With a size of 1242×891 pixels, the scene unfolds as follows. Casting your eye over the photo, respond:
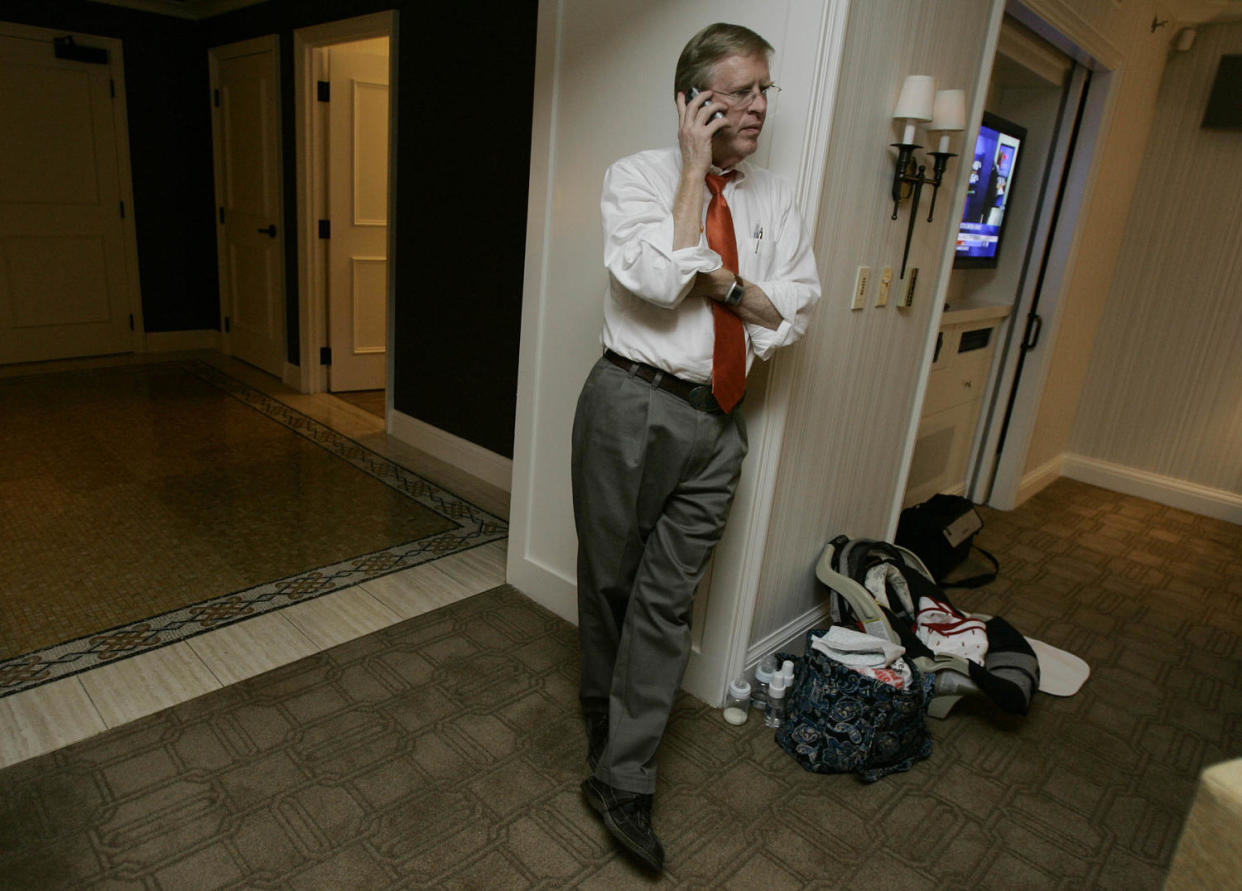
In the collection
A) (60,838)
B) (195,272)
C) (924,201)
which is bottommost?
(60,838)

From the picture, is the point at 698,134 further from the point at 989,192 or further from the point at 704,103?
the point at 989,192

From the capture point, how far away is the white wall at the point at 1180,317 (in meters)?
3.89

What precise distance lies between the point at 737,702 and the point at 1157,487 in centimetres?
337

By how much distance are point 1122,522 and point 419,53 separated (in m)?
4.10

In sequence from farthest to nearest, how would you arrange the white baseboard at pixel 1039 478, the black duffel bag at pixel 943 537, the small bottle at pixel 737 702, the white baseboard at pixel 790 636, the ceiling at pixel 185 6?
1. the ceiling at pixel 185 6
2. the white baseboard at pixel 1039 478
3. the black duffel bag at pixel 943 537
4. the white baseboard at pixel 790 636
5. the small bottle at pixel 737 702

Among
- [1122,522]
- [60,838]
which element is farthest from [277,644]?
[1122,522]

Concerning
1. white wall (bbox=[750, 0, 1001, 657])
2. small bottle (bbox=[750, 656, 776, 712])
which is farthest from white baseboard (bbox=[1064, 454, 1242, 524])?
small bottle (bbox=[750, 656, 776, 712])

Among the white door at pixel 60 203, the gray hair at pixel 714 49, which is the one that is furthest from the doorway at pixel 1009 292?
the white door at pixel 60 203

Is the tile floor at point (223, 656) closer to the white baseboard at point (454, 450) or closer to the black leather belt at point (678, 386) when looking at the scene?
the white baseboard at point (454, 450)

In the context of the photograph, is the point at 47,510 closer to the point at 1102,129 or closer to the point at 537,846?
the point at 537,846

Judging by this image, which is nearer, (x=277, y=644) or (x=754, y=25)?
(x=754, y=25)

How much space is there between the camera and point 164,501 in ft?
10.3

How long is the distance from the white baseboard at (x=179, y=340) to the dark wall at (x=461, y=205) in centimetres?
235

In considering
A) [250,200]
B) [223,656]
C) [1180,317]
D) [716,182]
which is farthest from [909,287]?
[250,200]
